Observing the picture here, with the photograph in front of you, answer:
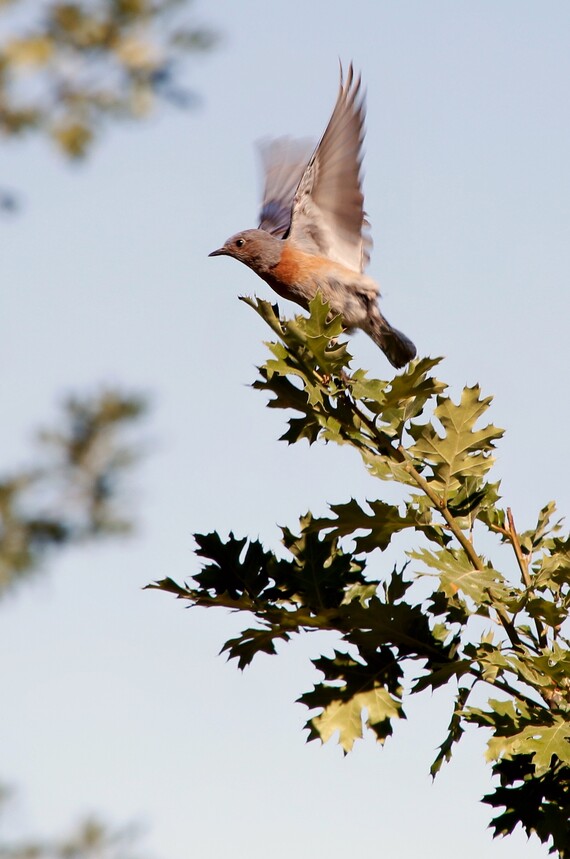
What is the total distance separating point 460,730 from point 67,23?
10.0 meters

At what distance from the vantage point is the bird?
4.69m

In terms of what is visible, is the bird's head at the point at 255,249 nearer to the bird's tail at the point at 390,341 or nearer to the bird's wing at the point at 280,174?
the bird's tail at the point at 390,341

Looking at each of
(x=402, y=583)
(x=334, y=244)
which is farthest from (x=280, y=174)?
(x=402, y=583)

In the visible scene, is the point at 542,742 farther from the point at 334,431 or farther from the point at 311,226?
the point at 311,226

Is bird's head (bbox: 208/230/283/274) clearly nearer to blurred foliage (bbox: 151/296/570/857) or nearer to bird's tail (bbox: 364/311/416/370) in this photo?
→ bird's tail (bbox: 364/311/416/370)

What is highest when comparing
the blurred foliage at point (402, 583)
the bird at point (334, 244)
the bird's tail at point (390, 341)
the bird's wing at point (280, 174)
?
the bird's wing at point (280, 174)

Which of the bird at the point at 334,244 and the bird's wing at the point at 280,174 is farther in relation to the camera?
the bird's wing at the point at 280,174

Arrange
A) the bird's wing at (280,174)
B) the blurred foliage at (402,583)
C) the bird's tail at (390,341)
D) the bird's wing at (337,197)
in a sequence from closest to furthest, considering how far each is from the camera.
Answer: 1. the blurred foliage at (402,583)
2. the bird's wing at (337,197)
3. the bird's tail at (390,341)
4. the bird's wing at (280,174)

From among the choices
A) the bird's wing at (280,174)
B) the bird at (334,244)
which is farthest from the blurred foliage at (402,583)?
the bird's wing at (280,174)

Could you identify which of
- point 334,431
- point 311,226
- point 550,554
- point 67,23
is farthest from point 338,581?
point 67,23

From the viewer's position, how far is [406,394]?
215 centimetres

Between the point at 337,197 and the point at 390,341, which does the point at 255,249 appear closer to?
the point at 337,197

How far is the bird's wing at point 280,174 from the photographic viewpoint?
6.23m

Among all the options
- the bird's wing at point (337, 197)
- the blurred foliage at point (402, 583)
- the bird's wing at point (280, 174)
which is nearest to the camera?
the blurred foliage at point (402, 583)
